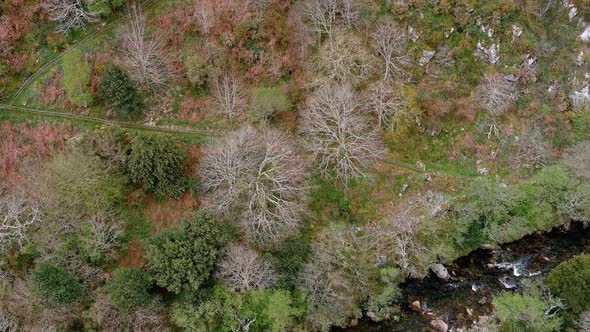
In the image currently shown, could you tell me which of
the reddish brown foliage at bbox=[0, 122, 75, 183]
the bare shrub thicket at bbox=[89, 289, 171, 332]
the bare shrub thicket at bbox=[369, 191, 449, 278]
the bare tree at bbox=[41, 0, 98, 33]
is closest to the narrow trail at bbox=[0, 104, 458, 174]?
the reddish brown foliage at bbox=[0, 122, 75, 183]

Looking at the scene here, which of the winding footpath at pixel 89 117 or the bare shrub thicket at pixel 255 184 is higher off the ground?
the winding footpath at pixel 89 117

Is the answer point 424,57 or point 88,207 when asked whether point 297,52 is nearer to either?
point 424,57

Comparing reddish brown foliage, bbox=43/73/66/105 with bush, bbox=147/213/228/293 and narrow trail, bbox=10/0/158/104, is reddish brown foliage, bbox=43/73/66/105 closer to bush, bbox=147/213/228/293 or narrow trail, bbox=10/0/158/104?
narrow trail, bbox=10/0/158/104

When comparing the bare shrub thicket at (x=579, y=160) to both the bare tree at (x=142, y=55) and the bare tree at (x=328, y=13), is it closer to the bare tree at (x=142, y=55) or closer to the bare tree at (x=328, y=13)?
the bare tree at (x=328, y=13)

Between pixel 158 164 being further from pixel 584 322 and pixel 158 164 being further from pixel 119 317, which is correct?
pixel 584 322

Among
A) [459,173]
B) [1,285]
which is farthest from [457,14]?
[1,285]

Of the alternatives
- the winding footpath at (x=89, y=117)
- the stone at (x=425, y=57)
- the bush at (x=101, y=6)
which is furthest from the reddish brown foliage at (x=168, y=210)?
the stone at (x=425, y=57)

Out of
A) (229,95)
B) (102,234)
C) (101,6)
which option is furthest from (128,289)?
(101,6)
